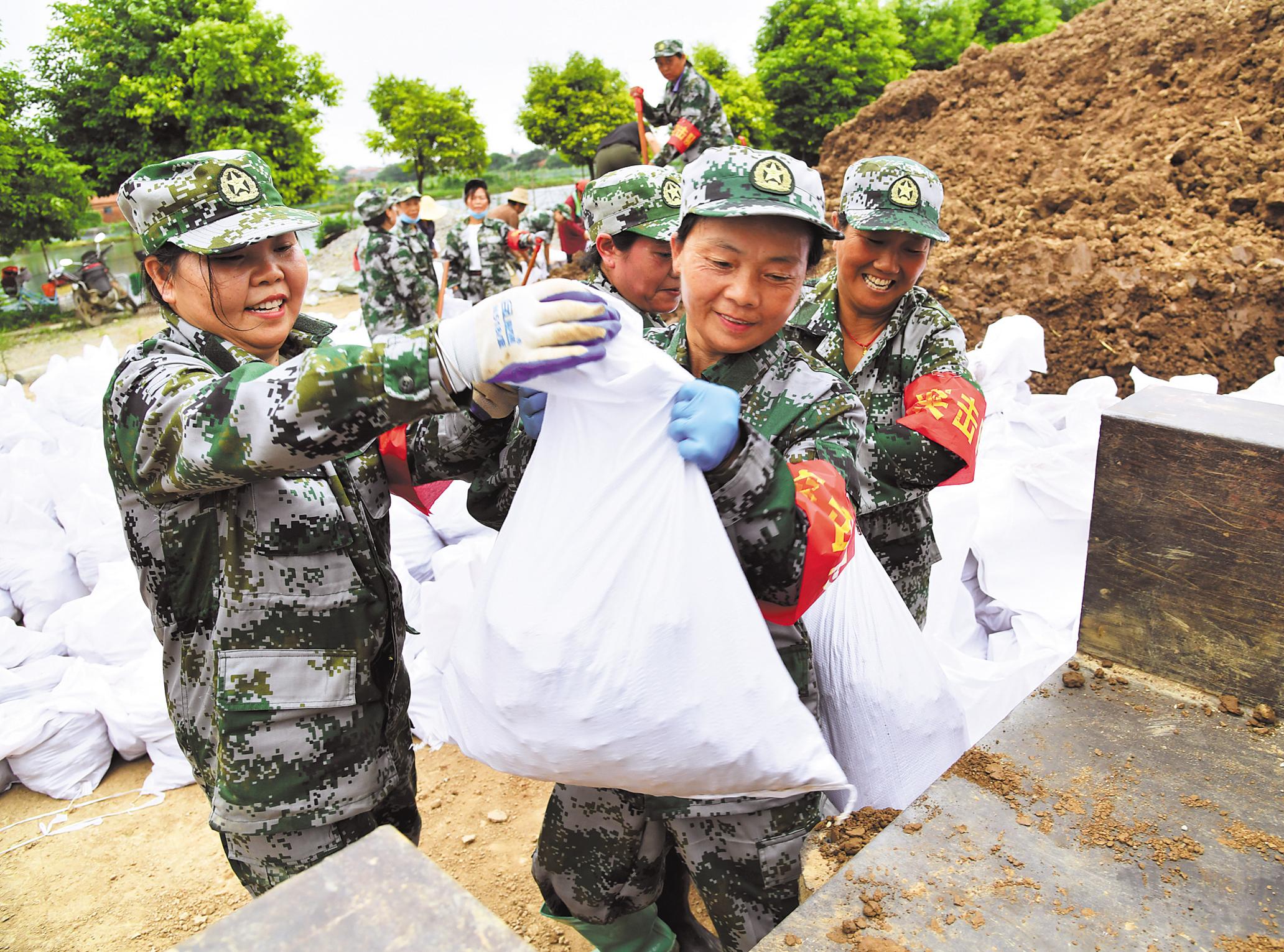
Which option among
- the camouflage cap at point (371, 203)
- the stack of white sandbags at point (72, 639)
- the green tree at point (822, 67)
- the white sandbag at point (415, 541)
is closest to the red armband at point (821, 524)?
the stack of white sandbags at point (72, 639)

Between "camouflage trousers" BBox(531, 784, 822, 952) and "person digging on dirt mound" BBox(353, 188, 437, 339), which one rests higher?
"person digging on dirt mound" BBox(353, 188, 437, 339)

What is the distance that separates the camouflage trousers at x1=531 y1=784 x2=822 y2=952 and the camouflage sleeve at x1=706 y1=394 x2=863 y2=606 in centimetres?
48

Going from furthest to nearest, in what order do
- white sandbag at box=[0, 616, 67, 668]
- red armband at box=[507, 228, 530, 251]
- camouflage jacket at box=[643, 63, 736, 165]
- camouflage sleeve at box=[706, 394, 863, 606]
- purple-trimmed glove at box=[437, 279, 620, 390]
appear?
red armband at box=[507, 228, 530, 251] → camouflage jacket at box=[643, 63, 736, 165] → white sandbag at box=[0, 616, 67, 668] → camouflage sleeve at box=[706, 394, 863, 606] → purple-trimmed glove at box=[437, 279, 620, 390]

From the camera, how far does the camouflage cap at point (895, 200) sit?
222 cm

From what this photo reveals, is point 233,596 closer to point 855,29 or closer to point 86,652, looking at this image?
point 86,652

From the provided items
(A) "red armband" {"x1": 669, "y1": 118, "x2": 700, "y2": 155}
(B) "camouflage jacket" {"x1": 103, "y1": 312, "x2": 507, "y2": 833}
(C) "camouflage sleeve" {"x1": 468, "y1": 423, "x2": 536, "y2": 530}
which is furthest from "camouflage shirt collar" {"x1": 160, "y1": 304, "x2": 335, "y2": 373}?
(A) "red armband" {"x1": 669, "y1": 118, "x2": 700, "y2": 155}

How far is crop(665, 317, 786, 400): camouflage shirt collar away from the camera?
5.32 feet

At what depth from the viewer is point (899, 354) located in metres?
2.35

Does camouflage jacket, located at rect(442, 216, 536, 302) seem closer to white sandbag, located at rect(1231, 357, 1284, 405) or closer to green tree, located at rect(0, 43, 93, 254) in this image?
white sandbag, located at rect(1231, 357, 1284, 405)

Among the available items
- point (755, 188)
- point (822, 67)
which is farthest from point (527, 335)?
point (822, 67)

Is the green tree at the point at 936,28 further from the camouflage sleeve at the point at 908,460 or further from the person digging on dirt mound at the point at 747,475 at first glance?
the person digging on dirt mound at the point at 747,475

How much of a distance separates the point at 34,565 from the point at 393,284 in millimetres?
4143

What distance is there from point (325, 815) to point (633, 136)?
6731 millimetres

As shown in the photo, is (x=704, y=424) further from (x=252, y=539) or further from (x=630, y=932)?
(x=630, y=932)
